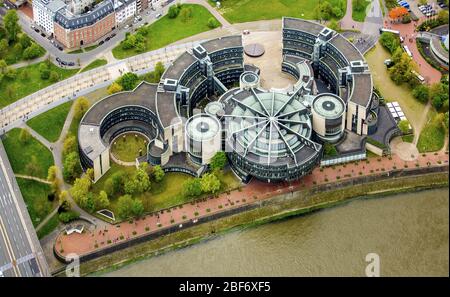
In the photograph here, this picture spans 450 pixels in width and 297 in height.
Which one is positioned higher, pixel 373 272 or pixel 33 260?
pixel 33 260

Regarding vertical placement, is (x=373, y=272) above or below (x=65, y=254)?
below

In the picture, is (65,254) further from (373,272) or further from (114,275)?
(373,272)

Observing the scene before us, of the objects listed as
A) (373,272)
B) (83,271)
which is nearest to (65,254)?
(83,271)

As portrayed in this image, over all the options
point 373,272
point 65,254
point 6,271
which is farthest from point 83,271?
point 373,272

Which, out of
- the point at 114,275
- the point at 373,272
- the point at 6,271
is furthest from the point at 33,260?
the point at 373,272
